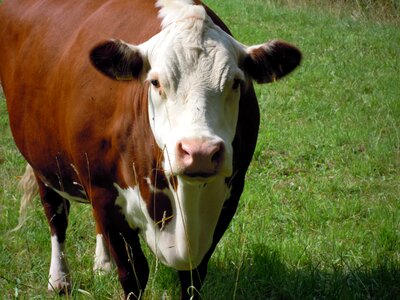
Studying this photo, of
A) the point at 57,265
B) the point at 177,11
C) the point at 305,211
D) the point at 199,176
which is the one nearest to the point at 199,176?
the point at 199,176

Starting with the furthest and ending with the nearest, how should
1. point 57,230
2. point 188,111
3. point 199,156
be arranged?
point 57,230 < point 188,111 < point 199,156

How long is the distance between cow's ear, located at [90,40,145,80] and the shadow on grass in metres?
1.45

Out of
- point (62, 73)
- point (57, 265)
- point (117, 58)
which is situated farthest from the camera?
point (57, 265)

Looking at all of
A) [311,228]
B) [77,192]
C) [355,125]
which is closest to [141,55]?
[77,192]

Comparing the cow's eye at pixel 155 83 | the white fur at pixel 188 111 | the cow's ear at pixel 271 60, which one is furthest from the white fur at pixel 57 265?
the cow's ear at pixel 271 60

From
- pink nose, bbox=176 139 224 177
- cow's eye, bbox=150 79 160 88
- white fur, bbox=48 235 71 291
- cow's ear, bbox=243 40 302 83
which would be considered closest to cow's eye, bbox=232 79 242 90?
cow's ear, bbox=243 40 302 83

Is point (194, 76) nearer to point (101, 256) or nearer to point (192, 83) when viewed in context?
point (192, 83)

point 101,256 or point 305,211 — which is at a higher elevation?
point 101,256

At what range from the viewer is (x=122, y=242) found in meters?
3.90

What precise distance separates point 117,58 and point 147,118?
32 cm

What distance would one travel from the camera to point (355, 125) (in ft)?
24.6

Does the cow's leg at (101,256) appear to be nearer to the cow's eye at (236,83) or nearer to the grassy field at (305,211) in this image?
the grassy field at (305,211)

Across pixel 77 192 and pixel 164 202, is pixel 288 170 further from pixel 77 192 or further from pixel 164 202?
pixel 164 202

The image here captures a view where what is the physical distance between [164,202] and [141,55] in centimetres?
73
